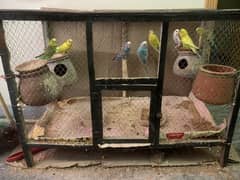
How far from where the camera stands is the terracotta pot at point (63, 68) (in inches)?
68.6

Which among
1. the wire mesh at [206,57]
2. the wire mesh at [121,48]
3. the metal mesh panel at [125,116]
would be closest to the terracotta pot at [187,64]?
the wire mesh at [206,57]

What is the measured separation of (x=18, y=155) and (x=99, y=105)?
2.18 ft

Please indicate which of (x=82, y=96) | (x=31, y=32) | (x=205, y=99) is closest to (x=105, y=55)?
(x=82, y=96)

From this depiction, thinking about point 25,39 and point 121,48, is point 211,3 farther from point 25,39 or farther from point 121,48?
point 25,39

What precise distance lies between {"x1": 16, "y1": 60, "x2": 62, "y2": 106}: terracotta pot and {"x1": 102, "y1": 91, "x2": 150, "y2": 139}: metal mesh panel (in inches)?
16.9

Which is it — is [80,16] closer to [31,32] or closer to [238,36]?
[31,32]

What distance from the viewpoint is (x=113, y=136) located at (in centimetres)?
152

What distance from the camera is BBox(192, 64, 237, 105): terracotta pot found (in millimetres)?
1303

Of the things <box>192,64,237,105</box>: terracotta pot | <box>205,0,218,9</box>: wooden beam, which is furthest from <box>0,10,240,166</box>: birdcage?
<box>205,0,218,9</box>: wooden beam

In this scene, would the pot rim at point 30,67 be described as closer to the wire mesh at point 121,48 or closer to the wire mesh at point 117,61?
A: the wire mesh at point 117,61

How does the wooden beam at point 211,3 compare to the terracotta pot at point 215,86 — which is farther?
the wooden beam at point 211,3

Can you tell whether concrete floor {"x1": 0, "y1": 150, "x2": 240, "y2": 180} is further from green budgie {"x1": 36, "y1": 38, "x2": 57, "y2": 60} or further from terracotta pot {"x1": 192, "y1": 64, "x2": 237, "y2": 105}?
green budgie {"x1": 36, "y1": 38, "x2": 57, "y2": 60}

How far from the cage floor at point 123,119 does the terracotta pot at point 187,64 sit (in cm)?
28

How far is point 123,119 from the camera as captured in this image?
1756 mm
